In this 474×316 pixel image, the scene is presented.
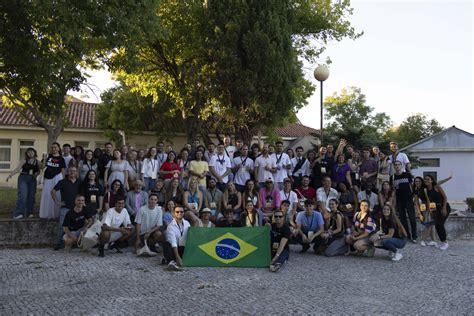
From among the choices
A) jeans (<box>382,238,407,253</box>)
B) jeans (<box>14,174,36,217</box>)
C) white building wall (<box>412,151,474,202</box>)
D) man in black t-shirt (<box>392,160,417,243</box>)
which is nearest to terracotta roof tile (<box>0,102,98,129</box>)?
jeans (<box>14,174,36,217</box>)

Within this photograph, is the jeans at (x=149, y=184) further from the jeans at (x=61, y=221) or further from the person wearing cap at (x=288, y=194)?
the person wearing cap at (x=288, y=194)

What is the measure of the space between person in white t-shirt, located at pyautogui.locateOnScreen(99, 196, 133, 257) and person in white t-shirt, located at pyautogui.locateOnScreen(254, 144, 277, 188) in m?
3.47

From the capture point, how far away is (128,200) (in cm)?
988

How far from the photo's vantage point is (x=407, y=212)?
11.2 m

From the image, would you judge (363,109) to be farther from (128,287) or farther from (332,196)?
(128,287)

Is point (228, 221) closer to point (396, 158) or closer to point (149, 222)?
point (149, 222)

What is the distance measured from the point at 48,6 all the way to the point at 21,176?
419cm

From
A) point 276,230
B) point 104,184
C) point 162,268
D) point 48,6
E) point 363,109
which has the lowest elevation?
point 162,268

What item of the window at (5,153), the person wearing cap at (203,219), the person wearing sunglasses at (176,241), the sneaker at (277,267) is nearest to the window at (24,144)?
the window at (5,153)

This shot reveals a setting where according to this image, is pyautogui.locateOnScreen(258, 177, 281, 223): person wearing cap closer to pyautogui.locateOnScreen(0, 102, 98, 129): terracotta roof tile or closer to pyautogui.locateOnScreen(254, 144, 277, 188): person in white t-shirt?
pyautogui.locateOnScreen(254, 144, 277, 188): person in white t-shirt

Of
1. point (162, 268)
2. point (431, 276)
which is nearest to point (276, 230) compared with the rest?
point (162, 268)

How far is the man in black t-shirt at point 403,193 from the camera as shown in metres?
10.9

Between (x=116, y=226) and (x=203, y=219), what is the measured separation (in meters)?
1.83

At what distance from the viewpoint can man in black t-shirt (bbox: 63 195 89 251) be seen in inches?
362
